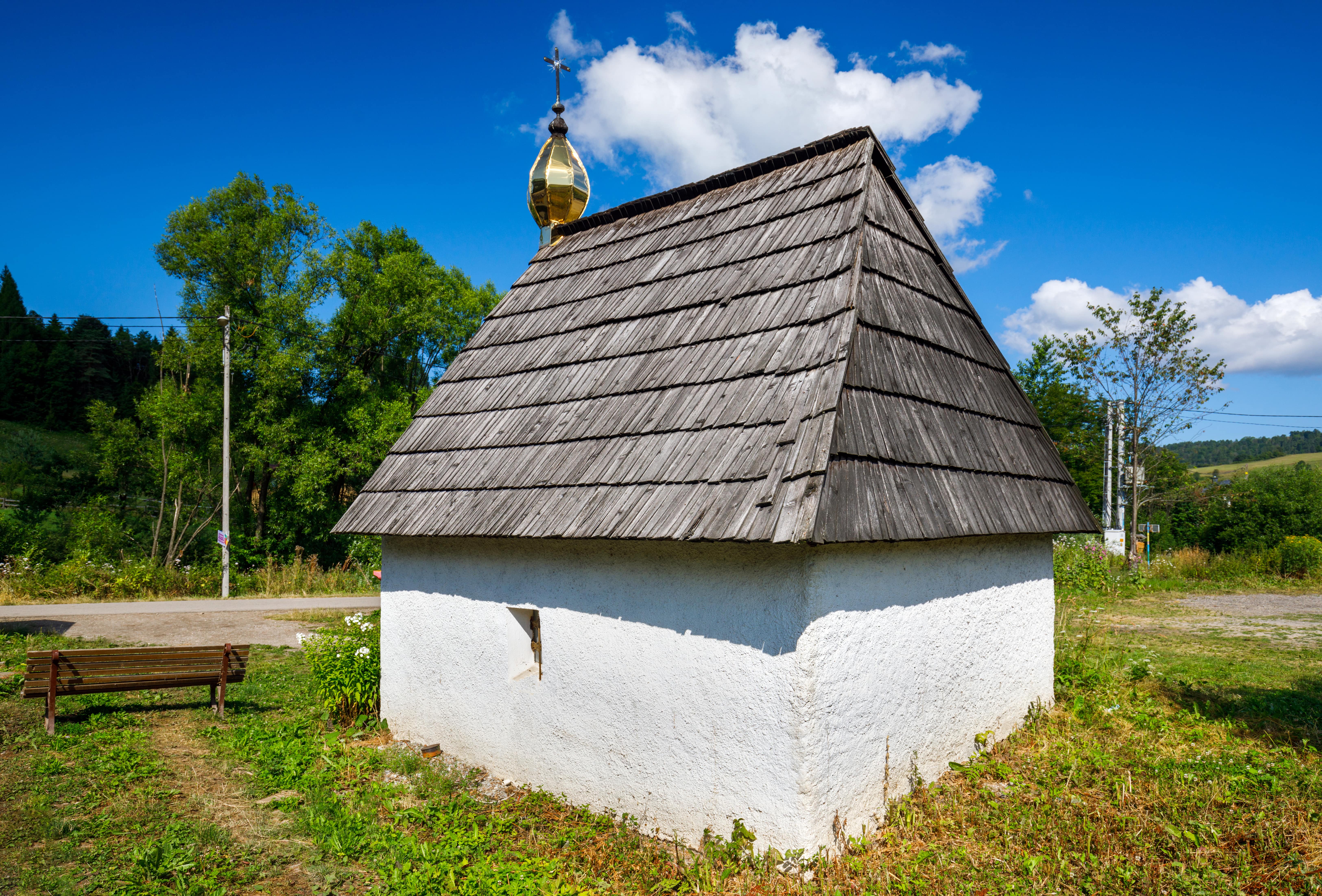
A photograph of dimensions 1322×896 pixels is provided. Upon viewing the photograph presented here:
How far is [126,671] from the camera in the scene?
7.22 metres

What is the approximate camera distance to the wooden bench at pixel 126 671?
22.7 ft

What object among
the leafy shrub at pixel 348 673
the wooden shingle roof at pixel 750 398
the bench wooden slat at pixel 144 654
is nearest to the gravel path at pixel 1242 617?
the wooden shingle roof at pixel 750 398

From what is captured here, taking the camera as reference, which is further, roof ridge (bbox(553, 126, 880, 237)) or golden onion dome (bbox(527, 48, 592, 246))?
golden onion dome (bbox(527, 48, 592, 246))

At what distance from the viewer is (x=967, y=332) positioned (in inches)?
246

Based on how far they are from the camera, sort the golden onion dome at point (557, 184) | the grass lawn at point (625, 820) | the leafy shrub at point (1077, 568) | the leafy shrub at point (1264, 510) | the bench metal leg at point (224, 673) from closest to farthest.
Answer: the grass lawn at point (625, 820), the bench metal leg at point (224, 673), the golden onion dome at point (557, 184), the leafy shrub at point (1077, 568), the leafy shrub at point (1264, 510)

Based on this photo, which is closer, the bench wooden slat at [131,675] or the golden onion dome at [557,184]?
the bench wooden slat at [131,675]

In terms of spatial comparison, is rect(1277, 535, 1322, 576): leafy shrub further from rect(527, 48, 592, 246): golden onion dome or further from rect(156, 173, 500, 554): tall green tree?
rect(156, 173, 500, 554): tall green tree

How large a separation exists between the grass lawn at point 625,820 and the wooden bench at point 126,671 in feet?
1.33

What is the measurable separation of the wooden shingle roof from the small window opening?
2.57 feet

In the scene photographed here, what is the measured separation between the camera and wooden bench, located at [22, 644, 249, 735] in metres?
6.93

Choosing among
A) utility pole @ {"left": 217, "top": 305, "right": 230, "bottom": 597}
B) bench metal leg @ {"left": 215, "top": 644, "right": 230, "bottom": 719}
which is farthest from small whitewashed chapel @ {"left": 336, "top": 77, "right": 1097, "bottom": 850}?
utility pole @ {"left": 217, "top": 305, "right": 230, "bottom": 597}

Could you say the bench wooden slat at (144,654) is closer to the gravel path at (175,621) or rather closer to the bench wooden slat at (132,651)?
the bench wooden slat at (132,651)

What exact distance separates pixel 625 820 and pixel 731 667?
1.36 metres

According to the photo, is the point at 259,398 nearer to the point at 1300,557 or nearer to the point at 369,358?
the point at 369,358
